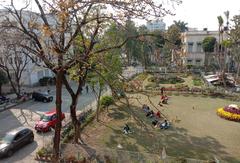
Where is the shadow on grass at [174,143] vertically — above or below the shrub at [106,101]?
below

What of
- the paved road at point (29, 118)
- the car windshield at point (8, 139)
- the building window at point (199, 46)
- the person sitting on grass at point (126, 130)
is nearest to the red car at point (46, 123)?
the paved road at point (29, 118)

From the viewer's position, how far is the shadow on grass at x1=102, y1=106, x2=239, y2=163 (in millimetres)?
17594

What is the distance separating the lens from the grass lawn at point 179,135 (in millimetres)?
17938

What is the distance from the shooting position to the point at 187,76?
5306 centimetres

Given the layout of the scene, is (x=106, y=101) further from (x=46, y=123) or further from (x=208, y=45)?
(x=208, y=45)

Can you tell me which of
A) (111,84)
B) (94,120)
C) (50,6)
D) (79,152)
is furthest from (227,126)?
(50,6)

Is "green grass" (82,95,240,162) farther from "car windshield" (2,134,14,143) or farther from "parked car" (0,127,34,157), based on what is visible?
"car windshield" (2,134,14,143)

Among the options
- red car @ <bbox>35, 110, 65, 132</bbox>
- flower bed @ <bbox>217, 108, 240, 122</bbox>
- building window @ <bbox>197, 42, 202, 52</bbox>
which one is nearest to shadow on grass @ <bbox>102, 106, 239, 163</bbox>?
red car @ <bbox>35, 110, 65, 132</bbox>

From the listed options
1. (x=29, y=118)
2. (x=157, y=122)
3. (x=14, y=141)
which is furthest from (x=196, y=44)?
(x=14, y=141)

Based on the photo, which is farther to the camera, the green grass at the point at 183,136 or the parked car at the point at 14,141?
the green grass at the point at 183,136

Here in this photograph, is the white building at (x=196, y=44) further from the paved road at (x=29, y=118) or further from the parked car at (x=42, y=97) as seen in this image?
the parked car at (x=42, y=97)

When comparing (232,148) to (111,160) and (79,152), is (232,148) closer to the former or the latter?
(111,160)

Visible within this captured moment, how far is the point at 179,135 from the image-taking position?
69.3ft

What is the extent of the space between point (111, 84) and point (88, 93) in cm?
2983
